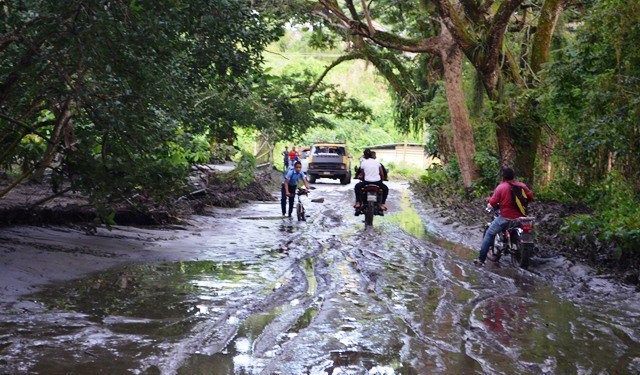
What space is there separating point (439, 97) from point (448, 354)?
1996 centimetres

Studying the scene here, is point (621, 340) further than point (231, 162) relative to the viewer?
No

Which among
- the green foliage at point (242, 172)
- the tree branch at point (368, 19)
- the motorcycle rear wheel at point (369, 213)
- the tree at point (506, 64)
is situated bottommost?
the motorcycle rear wheel at point (369, 213)

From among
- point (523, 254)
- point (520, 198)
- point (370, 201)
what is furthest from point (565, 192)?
point (523, 254)

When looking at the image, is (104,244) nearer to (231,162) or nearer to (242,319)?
(242,319)

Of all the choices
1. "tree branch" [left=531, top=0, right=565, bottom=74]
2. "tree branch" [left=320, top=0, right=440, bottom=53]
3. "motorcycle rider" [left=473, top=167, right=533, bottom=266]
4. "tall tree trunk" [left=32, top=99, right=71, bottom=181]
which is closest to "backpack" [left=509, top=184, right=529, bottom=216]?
"motorcycle rider" [left=473, top=167, right=533, bottom=266]

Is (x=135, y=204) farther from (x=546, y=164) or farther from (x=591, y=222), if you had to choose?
(x=546, y=164)

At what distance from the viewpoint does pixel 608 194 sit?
1391 cm

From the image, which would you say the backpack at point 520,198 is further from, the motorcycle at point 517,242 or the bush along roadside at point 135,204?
the bush along roadside at point 135,204

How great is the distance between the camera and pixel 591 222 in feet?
40.7

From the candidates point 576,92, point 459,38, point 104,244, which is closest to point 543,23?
point 459,38

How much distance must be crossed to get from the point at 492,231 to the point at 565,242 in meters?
1.54

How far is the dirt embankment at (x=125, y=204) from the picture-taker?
12820 mm

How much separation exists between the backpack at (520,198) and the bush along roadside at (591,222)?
3.38 feet

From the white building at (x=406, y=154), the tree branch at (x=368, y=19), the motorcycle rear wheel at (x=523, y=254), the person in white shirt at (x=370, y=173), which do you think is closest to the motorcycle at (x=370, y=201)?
the person in white shirt at (x=370, y=173)
